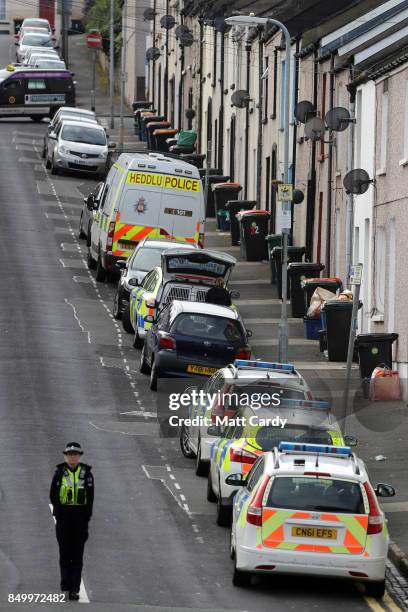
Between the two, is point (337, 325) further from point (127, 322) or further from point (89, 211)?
point (89, 211)

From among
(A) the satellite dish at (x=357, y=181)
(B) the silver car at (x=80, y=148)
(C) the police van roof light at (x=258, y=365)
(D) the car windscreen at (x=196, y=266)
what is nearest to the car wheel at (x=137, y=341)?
(D) the car windscreen at (x=196, y=266)

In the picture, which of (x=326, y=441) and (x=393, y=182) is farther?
(x=393, y=182)

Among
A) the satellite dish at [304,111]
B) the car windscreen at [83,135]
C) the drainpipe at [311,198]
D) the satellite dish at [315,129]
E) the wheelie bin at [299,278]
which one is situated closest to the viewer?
the wheelie bin at [299,278]

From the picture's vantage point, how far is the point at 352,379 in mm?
30109

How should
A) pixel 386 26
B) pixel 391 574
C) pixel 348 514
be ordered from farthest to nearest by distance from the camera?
pixel 386 26, pixel 391 574, pixel 348 514

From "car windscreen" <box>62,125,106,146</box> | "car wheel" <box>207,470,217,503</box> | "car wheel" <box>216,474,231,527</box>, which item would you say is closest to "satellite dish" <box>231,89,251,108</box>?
"car windscreen" <box>62,125,106,146</box>

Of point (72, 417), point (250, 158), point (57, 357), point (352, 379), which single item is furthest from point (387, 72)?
point (250, 158)

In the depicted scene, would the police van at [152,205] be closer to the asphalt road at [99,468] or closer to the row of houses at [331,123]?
the asphalt road at [99,468]

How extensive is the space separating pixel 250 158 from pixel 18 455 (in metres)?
30.6

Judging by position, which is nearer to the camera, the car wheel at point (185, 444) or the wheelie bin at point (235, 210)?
the car wheel at point (185, 444)

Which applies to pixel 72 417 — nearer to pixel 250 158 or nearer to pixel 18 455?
pixel 18 455

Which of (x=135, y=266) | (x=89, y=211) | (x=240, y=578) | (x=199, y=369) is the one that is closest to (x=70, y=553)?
(x=240, y=578)

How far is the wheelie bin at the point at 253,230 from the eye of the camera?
1748 inches

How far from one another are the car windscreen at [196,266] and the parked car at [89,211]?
29.3ft
